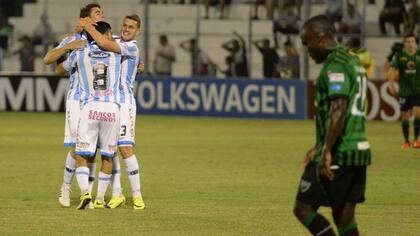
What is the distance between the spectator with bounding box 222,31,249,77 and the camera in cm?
3269

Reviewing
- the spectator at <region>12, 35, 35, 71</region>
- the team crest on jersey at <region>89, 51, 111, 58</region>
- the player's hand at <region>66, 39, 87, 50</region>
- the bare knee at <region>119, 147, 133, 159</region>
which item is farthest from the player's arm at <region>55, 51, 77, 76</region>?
the spectator at <region>12, 35, 35, 71</region>

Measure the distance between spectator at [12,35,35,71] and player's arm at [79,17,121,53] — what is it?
23249 mm

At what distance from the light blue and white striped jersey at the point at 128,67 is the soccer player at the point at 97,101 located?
0.23 metres

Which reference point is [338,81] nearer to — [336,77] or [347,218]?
[336,77]

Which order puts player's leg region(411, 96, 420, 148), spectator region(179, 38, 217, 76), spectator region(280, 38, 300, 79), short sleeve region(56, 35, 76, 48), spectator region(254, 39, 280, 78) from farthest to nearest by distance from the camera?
spectator region(179, 38, 217, 76) → spectator region(254, 39, 280, 78) → spectator region(280, 38, 300, 79) → player's leg region(411, 96, 420, 148) → short sleeve region(56, 35, 76, 48)

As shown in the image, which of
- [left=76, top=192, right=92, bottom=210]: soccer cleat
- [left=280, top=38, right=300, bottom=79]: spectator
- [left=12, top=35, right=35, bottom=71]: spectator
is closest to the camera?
[left=76, top=192, right=92, bottom=210]: soccer cleat

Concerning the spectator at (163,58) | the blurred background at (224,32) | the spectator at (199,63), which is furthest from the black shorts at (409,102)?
the spectator at (163,58)

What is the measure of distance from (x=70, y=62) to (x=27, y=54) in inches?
899

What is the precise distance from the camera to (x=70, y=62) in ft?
42.3

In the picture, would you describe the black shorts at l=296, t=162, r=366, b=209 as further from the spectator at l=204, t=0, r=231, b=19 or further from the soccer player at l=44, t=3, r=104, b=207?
the spectator at l=204, t=0, r=231, b=19

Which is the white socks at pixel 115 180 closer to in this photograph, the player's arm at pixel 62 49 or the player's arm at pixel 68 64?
the player's arm at pixel 68 64

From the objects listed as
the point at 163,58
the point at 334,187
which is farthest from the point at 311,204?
the point at 163,58

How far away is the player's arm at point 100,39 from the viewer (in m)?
12.3

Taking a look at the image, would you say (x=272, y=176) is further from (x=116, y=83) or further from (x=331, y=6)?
(x=331, y=6)
